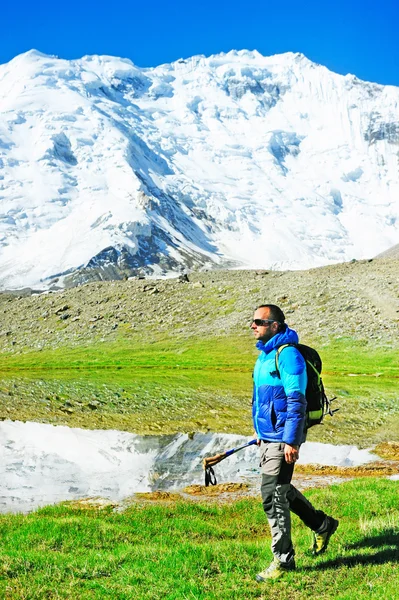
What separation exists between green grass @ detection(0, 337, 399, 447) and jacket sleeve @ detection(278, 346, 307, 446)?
16.1 m

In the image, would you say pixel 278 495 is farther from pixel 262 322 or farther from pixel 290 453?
pixel 262 322

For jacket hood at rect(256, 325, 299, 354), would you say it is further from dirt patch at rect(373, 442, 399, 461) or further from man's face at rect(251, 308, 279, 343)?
dirt patch at rect(373, 442, 399, 461)

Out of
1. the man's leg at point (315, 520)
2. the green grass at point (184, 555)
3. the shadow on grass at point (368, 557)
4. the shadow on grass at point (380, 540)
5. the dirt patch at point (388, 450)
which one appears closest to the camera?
the green grass at point (184, 555)

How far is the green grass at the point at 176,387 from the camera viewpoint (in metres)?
29.1

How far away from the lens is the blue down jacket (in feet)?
32.8

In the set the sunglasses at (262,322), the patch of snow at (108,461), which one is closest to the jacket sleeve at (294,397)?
the sunglasses at (262,322)

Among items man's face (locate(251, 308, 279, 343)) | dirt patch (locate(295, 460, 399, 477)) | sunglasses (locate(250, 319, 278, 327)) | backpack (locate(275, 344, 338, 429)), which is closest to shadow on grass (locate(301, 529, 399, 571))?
backpack (locate(275, 344, 338, 429))

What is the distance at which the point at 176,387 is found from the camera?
4325cm

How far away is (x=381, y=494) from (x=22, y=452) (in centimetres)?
1402

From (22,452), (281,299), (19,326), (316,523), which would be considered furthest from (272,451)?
(19,326)

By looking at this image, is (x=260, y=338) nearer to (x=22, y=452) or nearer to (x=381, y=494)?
(x=381, y=494)

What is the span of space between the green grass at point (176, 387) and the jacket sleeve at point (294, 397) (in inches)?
633

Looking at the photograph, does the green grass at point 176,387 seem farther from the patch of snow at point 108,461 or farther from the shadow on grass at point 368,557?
the shadow on grass at point 368,557

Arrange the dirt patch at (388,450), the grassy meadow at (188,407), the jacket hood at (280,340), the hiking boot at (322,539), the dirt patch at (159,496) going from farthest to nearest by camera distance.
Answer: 1. the dirt patch at (388,450)
2. the dirt patch at (159,496)
3. the hiking boot at (322,539)
4. the jacket hood at (280,340)
5. the grassy meadow at (188,407)
